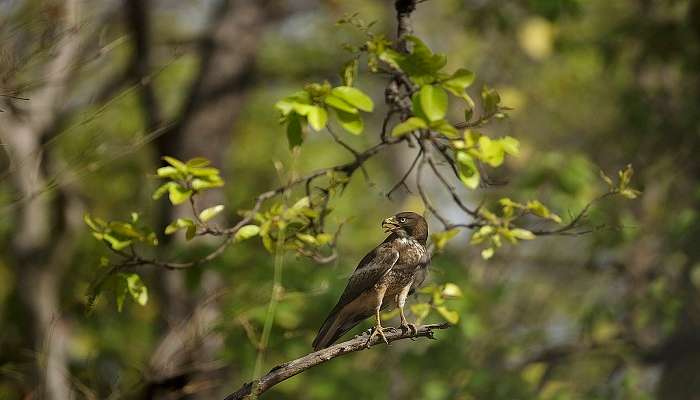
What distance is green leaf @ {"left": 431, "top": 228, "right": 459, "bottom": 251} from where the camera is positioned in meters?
4.07

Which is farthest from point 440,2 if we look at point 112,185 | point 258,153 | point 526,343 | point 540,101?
point 526,343

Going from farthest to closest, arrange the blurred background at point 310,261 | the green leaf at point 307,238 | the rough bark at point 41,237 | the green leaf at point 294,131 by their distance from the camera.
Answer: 1. the rough bark at point 41,237
2. the blurred background at point 310,261
3. the green leaf at point 307,238
4. the green leaf at point 294,131

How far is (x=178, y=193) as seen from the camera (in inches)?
153

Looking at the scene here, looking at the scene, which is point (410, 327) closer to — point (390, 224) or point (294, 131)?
point (390, 224)

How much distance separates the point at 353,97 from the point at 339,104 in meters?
0.06

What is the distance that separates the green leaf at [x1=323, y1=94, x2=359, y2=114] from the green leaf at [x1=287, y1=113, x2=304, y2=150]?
0.65ft

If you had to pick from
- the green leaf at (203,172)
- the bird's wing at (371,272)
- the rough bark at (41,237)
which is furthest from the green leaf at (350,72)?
the rough bark at (41,237)

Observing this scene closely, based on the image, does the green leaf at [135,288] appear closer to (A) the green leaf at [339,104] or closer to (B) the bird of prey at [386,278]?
(B) the bird of prey at [386,278]

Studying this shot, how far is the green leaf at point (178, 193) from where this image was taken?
153 inches

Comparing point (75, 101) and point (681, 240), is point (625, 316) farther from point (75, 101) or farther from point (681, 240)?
point (75, 101)

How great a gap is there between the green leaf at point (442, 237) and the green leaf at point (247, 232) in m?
0.74

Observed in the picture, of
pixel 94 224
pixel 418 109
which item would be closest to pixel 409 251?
pixel 418 109

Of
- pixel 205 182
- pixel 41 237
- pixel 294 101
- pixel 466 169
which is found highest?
pixel 466 169

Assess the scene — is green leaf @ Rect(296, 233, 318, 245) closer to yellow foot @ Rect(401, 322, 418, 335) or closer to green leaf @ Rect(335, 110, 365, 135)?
green leaf @ Rect(335, 110, 365, 135)
